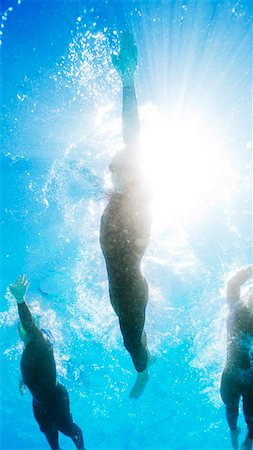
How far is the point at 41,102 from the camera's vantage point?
9125mm

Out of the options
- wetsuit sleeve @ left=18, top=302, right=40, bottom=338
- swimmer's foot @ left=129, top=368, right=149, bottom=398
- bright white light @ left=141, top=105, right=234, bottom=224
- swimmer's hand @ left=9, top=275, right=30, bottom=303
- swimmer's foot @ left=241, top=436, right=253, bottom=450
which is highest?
bright white light @ left=141, top=105, right=234, bottom=224

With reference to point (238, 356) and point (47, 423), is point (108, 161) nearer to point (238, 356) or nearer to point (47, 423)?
point (238, 356)

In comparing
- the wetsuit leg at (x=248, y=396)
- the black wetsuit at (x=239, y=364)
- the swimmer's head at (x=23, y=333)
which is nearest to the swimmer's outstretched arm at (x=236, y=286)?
the black wetsuit at (x=239, y=364)

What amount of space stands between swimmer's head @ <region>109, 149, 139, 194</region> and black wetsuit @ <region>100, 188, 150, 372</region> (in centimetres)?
20

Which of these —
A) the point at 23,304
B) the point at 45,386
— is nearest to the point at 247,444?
the point at 45,386

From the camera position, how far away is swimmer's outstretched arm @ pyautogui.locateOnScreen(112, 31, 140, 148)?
530 cm

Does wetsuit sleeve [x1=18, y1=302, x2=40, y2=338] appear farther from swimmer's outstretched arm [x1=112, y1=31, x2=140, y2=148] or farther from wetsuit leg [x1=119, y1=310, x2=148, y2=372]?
swimmer's outstretched arm [x1=112, y1=31, x2=140, y2=148]

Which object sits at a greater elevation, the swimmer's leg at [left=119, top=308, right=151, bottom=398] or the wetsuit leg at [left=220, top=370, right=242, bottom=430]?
the swimmer's leg at [left=119, top=308, right=151, bottom=398]

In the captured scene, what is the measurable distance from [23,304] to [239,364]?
6084 mm

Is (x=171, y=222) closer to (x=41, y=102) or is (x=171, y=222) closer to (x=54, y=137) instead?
(x=54, y=137)

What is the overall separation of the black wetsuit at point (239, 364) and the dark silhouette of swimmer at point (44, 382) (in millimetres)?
5118

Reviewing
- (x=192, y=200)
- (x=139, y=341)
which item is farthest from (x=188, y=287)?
(x=139, y=341)

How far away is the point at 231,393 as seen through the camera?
834cm

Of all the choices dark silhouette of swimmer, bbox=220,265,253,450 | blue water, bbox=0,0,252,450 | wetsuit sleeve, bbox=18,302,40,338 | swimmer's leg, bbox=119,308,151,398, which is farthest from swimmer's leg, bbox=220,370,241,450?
wetsuit sleeve, bbox=18,302,40,338
